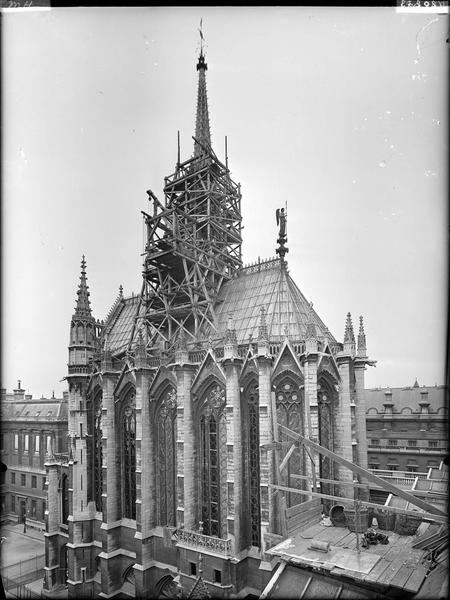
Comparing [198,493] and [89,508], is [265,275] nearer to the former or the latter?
[198,493]

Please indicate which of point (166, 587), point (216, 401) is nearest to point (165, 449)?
point (216, 401)

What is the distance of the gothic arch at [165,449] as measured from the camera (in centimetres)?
2318

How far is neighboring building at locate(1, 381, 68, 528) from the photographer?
4038cm

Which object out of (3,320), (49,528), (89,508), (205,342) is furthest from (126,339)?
(3,320)

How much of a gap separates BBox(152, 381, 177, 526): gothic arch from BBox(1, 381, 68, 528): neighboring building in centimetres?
2077

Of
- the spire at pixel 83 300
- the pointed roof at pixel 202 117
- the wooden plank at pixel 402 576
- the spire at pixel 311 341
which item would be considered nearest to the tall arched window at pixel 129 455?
the spire at pixel 83 300

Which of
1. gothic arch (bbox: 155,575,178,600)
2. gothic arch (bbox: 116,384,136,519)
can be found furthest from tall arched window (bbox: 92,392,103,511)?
gothic arch (bbox: 155,575,178,600)

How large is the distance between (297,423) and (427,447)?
66.6 feet

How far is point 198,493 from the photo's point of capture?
2181cm

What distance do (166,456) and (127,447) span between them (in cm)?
360

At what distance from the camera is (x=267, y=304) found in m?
24.7

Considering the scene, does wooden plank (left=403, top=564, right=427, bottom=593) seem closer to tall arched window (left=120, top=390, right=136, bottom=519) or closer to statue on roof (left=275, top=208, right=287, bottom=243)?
tall arched window (left=120, top=390, right=136, bottom=519)

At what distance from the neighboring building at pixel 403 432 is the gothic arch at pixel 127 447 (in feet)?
73.1

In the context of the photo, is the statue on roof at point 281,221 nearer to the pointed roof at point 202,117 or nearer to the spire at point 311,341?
the spire at point 311,341
